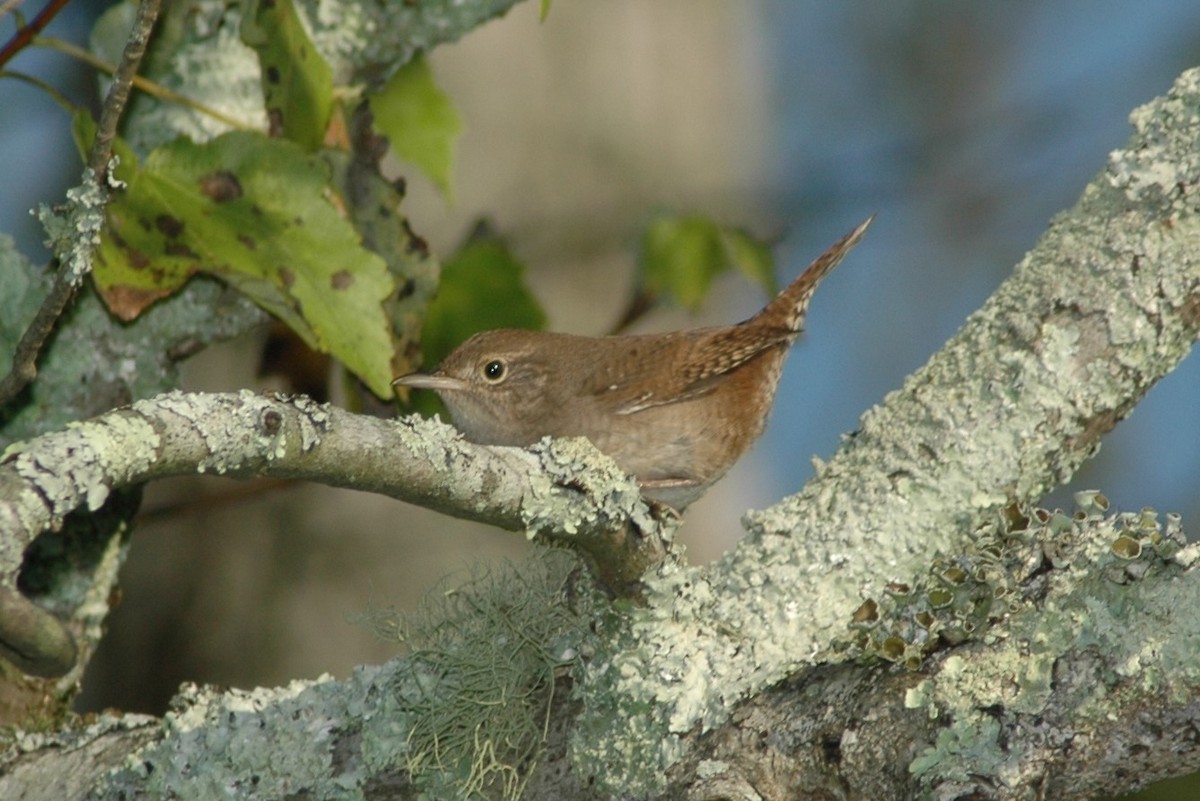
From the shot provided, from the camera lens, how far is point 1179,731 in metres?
2.02

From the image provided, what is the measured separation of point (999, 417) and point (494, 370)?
1.74m

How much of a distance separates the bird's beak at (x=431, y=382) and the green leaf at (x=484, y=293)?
180 millimetres

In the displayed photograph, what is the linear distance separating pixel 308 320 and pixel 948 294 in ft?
25.2

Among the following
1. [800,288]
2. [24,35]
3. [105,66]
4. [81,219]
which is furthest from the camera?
[800,288]

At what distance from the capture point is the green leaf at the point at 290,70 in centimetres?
288

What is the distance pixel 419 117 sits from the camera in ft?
11.5

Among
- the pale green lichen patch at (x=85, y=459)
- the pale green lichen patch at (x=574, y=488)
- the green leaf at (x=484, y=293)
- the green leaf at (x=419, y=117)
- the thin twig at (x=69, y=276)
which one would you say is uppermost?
the green leaf at (x=419, y=117)

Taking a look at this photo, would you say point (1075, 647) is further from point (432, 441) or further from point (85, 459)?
point (85, 459)

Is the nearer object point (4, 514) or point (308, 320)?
point (4, 514)

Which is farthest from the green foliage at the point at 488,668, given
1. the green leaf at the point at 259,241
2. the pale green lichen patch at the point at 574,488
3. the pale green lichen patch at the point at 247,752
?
the green leaf at the point at 259,241

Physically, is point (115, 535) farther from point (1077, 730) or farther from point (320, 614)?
point (1077, 730)

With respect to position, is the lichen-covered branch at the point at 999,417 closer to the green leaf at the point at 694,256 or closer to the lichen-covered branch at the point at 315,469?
the lichen-covered branch at the point at 315,469

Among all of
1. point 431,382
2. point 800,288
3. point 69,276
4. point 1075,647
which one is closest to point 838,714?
point 1075,647

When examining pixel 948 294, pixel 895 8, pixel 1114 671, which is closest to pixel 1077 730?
pixel 1114 671
